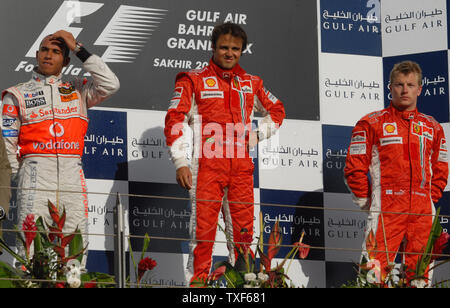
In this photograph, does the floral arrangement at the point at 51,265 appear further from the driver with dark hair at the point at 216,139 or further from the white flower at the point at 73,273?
the driver with dark hair at the point at 216,139

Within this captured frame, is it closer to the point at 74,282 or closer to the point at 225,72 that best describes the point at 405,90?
the point at 225,72

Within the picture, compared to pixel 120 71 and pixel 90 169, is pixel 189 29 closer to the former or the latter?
pixel 120 71

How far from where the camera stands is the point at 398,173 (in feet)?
21.5

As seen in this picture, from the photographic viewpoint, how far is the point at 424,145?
6684 millimetres

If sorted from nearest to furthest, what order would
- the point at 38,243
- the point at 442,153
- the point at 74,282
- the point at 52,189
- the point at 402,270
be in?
1. the point at 74,282
2. the point at 38,243
3. the point at 402,270
4. the point at 52,189
5. the point at 442,153

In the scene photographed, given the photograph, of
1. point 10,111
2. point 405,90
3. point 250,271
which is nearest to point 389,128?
point 405,90

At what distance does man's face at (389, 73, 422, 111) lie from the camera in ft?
22.0

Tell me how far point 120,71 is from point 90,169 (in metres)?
0.69

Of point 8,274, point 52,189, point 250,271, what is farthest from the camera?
point 52,189

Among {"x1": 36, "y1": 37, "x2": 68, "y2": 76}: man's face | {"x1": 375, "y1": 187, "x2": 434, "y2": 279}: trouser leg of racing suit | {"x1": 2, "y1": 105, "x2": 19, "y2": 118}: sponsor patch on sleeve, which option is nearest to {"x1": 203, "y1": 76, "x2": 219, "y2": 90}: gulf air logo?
{"x1": 36, "y1": 37, "x2": 68, "y2": 76}: man's face

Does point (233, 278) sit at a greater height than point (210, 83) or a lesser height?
lesser

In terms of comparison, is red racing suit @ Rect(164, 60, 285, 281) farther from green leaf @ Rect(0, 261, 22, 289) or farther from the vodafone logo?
green leaf @ Rect(0, 261, 22, 289)

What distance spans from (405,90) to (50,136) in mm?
2193

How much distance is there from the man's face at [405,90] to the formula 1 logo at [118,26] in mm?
1680
